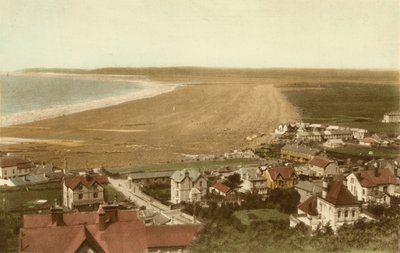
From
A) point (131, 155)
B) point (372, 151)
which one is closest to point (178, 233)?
point (131, 155)

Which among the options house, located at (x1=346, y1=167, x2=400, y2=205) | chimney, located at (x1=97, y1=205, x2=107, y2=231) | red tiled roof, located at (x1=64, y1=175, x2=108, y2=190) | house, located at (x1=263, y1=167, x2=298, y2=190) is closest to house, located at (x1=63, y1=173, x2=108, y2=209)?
red tiled roof, located at (x1=64, y1=175, x2=108, y2=190)

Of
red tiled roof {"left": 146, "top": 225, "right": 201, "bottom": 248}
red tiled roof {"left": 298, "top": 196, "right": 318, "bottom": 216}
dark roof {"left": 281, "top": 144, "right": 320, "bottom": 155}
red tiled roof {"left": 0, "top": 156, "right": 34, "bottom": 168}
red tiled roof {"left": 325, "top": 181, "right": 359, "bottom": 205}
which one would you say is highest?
dark roof {"left": 281, "top": 144, "right": 320, "bottom": 155}

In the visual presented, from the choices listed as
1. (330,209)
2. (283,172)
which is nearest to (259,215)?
(283,172)

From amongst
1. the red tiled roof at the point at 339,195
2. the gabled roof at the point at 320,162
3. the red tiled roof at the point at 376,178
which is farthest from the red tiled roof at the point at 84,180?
the red tiled roof at the point at 376,178

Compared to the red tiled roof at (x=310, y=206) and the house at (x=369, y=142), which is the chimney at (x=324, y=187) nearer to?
the red tiled roof at (x=310, y=206)

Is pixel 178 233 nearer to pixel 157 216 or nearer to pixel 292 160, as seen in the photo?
pixel 157 216

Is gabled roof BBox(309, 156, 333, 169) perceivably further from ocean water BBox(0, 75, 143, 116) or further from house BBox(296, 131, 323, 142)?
ocean water BBox(0, 75, 143, 116)

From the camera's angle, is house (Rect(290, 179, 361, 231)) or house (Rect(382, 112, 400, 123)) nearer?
house (Rect(290, 179, 361, 231))

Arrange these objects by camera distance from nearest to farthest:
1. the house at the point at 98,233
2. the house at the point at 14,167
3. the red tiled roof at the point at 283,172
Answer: the house at the point at 98,233
the house at the point at 14,167
the red tiled roof at the point at 283,172
